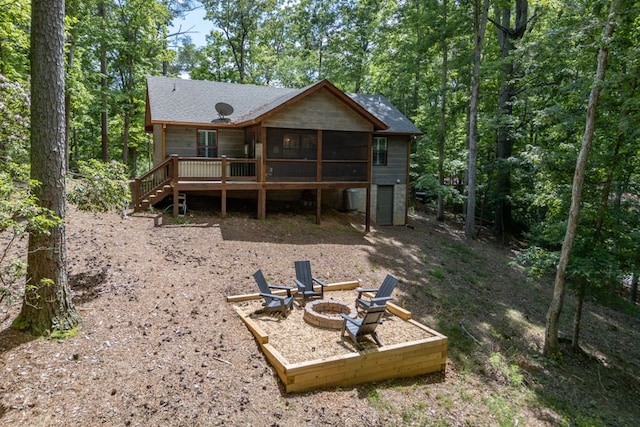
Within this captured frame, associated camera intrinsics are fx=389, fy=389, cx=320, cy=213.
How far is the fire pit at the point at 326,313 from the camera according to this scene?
7.31 metres

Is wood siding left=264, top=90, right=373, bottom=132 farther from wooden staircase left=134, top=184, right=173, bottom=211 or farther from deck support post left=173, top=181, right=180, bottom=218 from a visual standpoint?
wooden staircase left=134, top=184, right=173, bottom=211

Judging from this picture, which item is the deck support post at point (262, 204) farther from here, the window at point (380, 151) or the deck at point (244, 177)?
the window at point (380, 151)

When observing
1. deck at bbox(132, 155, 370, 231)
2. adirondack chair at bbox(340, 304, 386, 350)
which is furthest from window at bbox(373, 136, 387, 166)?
adirondack chair at bbox(340, 304, 386, 350)

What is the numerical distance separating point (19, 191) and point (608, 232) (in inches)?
471

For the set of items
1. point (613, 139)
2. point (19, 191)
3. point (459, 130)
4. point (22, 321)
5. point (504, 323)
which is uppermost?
point (459, 130)

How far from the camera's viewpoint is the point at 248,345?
21.3 ft

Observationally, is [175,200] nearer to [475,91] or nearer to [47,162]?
[47,162]

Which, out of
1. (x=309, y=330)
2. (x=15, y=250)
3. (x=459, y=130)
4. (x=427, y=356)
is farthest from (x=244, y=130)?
(x=459, y=130)

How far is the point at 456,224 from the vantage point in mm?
22406

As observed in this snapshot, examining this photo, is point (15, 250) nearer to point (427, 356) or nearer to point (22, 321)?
point (22, 321)

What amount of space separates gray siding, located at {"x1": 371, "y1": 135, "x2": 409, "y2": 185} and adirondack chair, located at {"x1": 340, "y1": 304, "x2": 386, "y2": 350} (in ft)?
41.1

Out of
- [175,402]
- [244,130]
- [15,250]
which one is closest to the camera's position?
[175,402]

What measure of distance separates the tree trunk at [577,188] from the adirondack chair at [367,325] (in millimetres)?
5375

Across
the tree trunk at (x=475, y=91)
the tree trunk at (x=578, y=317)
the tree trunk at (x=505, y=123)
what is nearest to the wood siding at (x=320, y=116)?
the tree trunk at (x=475, y=91)
